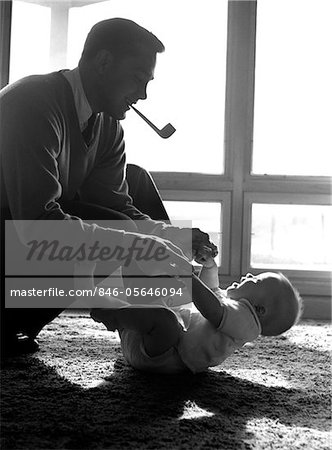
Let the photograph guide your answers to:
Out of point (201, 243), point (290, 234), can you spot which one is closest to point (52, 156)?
point (201, 243)

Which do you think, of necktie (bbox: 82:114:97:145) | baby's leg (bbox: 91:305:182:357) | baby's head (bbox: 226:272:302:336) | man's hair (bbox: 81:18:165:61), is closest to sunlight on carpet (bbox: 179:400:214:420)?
baby's leg (bbox: 91:305:182:357)

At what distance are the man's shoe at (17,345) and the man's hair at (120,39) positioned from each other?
70cm

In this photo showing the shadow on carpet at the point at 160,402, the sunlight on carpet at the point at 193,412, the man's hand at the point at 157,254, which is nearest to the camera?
the shadow on carpet at the point at 160,402

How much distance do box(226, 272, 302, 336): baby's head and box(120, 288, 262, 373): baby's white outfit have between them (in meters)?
0.03

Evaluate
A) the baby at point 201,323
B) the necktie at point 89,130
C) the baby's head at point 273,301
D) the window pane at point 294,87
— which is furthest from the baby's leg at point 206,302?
the window pane at point 294,87

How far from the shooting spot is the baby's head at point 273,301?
1340 millimetres

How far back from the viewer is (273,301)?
134 centimetres

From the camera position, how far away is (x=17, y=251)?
1351 millimetres

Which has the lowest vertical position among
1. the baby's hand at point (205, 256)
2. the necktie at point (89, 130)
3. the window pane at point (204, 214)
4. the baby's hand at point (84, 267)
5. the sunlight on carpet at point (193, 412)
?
the sunlight on carpet at point (193, 412)

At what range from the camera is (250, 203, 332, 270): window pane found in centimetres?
251

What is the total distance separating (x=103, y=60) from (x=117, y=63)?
0.12 ft

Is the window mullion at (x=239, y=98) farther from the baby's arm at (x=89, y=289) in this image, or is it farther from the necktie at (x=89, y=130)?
the baby's arm at (x=89, y=289)

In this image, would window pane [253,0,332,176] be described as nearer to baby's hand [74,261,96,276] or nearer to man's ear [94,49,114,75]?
man's ear [94,49,114,75]

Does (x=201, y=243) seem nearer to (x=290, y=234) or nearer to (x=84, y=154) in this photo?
(x=84, y=154)
